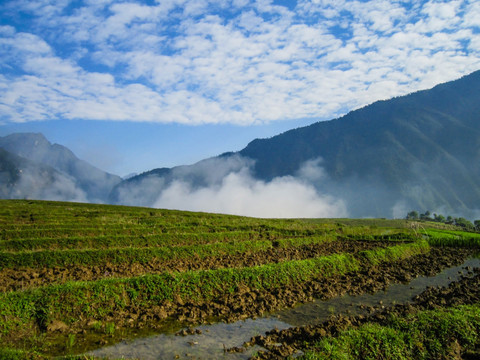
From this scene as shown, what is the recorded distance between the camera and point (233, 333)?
10539 mm

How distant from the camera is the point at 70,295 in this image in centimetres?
1131

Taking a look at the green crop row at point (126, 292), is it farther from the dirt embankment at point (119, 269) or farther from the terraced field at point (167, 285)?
the dirt embankment at point (119, 269)

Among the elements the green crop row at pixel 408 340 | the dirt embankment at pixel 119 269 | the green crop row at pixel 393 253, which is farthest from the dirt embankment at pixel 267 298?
the dirt embankment at pixel 119 269

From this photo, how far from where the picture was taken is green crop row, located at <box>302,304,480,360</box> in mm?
8914

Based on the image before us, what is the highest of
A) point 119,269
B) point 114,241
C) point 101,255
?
point 101,255

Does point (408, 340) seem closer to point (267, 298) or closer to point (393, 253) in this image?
point (267, 298)

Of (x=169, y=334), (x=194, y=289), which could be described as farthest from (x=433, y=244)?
(x=169, y=334)

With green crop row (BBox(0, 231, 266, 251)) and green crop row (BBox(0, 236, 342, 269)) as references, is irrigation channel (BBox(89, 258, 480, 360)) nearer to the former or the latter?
green crop row (BBox(0, 236, 342, 269))

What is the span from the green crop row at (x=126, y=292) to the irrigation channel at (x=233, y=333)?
98.2 inches

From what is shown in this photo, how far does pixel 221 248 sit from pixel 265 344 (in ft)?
43.7

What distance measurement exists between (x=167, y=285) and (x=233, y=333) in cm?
395

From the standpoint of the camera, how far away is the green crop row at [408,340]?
29.2 ft

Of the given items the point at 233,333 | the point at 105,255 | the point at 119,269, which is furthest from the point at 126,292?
the point at 105,255

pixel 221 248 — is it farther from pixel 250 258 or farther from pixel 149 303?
pixel 149 303
